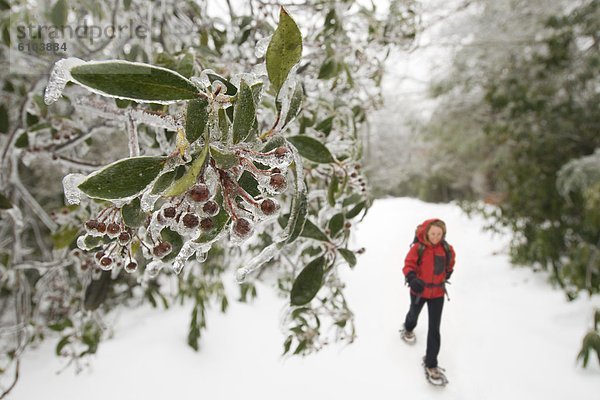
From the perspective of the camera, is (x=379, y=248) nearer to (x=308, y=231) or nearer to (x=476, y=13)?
(x=308, y=231)

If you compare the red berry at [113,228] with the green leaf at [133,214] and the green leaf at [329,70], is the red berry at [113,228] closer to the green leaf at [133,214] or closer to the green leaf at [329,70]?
the green leaf at [133,214]

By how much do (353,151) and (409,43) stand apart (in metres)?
0.73

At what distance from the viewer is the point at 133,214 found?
42 cm

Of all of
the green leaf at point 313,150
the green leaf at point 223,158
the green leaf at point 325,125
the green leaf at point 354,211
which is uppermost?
the green leaf at point 325,125

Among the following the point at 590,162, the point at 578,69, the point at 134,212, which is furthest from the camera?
the point at 578,69

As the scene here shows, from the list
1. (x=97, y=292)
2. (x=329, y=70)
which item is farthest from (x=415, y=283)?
(x=97, y=292)

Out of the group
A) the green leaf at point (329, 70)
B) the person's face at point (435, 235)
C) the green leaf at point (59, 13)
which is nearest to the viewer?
the person's face at point (435, 235)

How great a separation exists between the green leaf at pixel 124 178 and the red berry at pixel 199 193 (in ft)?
0.22

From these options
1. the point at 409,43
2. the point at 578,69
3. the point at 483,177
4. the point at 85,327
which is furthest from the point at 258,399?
the point at 483,177

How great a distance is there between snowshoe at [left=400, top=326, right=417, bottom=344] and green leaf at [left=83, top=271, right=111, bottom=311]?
852 millimetres

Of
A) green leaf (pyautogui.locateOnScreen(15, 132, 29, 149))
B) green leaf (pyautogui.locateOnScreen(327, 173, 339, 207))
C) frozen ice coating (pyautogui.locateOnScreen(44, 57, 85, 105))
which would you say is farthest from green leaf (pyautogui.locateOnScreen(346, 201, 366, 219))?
green leaf (pyautogui.locateOnScreen(15, 132, 29, 149))

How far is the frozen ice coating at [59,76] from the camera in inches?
12.8

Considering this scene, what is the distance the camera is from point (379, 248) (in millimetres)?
811

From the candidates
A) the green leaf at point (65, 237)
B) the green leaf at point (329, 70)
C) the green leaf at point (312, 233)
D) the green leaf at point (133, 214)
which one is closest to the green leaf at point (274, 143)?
the green leaf at point (133, 214)
